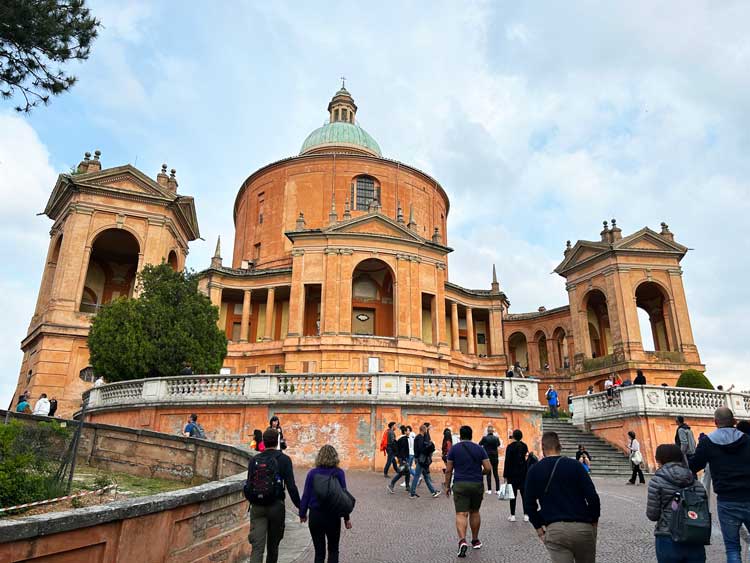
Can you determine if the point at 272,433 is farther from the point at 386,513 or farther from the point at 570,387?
the point at 570,387

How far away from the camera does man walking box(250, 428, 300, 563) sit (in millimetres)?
5336

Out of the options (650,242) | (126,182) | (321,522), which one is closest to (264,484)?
(321,522)

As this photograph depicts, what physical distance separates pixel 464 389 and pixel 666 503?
12.3 m

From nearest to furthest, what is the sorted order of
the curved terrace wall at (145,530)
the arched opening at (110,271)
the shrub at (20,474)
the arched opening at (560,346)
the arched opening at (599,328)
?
the curved terrace wall at (145,530), the shrub at (20,474), the arched opening at (110,271), the arched opening at (599,328), the arched opening at (560,346)

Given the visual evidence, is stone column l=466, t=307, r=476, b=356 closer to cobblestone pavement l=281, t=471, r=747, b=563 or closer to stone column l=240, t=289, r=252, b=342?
stone column l=240, t=289, r=252, b=342

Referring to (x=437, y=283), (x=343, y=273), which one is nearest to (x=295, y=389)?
(x=343, y=273)

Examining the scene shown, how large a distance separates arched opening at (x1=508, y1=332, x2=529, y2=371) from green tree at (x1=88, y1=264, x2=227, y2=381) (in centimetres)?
3110

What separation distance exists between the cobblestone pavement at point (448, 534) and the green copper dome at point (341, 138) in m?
34.3

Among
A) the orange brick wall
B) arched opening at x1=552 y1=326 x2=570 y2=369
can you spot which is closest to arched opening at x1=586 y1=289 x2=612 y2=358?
arched opening at x1=552 y1=326 x2=570 y2=369

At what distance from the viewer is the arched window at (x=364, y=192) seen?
1490 inches

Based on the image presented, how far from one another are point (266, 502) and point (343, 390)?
34.7 feet

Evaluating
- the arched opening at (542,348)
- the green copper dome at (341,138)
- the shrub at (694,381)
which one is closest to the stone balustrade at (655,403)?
the shrub at (694,381)

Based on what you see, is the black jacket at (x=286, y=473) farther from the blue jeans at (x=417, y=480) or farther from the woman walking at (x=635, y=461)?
the woman walking at (x=635, y=461)

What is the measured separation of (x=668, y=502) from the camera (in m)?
4.43
